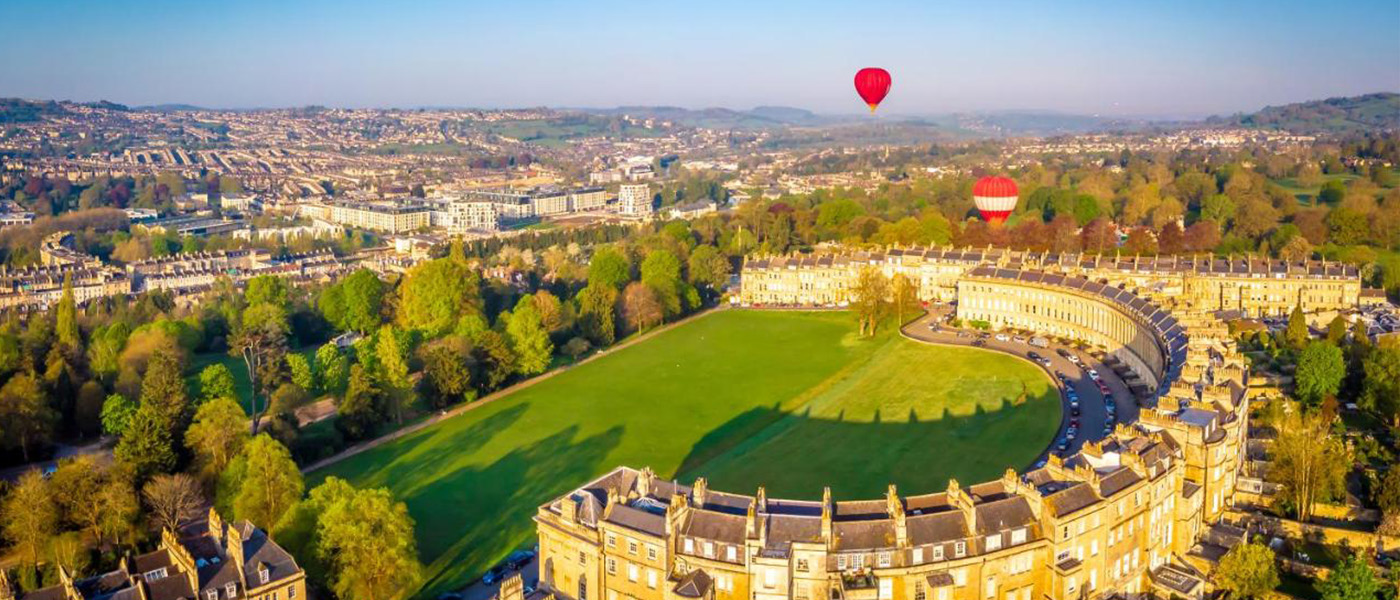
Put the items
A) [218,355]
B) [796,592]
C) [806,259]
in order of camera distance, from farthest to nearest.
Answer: [806,259]
[218,355]
[796,592]

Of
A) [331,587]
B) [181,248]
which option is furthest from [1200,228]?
[181,248]

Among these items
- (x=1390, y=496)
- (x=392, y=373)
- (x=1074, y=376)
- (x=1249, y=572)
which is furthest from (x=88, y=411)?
(x=1390, y=496)

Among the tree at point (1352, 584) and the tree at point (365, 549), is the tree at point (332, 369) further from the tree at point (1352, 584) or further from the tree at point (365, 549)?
the tree at point (1352, 584)

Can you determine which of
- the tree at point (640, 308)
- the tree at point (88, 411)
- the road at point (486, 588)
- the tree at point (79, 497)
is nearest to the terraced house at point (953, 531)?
the road at point (486, 588)

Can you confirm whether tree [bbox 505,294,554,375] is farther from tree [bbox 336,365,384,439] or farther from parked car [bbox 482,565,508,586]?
parked car [bbox 482,565,508,586]

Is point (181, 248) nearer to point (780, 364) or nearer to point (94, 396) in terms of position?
point (94, 396)
